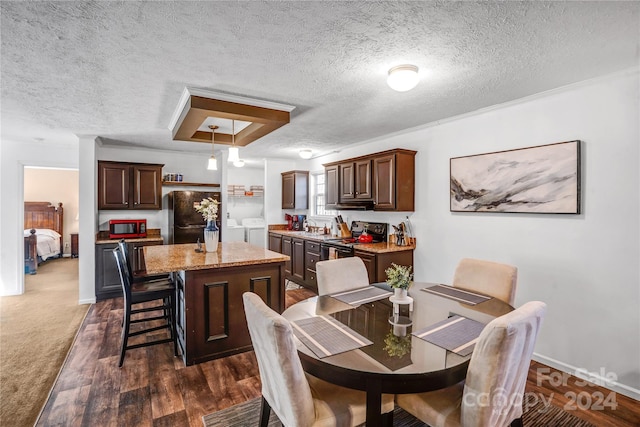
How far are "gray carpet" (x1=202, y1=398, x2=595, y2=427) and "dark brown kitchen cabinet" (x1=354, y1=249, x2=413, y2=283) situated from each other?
1744 millimetres

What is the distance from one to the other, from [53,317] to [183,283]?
2.50 meters

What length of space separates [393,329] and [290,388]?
64cm

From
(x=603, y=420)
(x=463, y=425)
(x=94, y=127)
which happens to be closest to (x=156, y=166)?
(x=94, y=127)

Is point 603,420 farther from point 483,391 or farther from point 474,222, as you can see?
point 474,222

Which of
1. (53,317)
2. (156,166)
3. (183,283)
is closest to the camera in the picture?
(183,283)

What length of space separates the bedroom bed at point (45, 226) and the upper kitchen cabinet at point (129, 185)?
323cm

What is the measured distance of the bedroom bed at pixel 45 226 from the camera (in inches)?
266

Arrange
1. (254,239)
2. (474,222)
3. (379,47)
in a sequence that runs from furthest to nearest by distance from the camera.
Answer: (254,239)
(474,222)
(379,47)

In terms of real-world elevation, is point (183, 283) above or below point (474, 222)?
below

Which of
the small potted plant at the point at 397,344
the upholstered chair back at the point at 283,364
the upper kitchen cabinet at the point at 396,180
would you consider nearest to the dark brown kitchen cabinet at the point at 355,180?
the upper kitchen cabinet at the point at 396,180

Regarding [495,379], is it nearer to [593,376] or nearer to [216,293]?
[593,376]

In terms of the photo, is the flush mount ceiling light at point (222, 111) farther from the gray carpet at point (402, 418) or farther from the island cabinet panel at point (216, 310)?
the gray carpet at point (402, 418)

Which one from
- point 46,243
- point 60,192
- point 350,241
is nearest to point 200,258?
point 350,241

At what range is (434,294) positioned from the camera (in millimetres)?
2270
